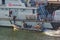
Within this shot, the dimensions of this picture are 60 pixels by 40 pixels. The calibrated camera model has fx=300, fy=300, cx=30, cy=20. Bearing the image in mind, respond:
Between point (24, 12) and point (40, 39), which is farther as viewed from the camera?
point (24, 12)

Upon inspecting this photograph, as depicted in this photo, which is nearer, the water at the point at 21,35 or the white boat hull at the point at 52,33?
the water at the point at 21,35

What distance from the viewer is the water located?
1945cm

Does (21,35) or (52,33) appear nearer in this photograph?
(21,35)

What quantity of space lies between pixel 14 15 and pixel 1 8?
1162mm

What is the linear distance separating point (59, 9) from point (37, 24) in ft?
6.80

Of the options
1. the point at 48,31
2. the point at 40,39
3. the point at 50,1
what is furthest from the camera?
the point at 50,1

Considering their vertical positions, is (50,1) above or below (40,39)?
above

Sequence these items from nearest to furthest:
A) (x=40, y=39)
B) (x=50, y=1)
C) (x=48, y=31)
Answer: (x=40, y=39) → (x=48, y=31) → (x=50, y=1)

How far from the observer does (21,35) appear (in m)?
20.4

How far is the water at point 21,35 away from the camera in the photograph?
19453 mm

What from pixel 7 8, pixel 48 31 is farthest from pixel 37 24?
pixel 7 8

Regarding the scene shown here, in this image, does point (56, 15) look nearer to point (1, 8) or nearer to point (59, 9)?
point (59, 9)

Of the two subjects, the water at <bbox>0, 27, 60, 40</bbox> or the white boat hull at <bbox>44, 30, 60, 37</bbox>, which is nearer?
the water at <bbox>0, 27, 60, 40</bbox>

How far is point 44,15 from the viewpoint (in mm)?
22781
